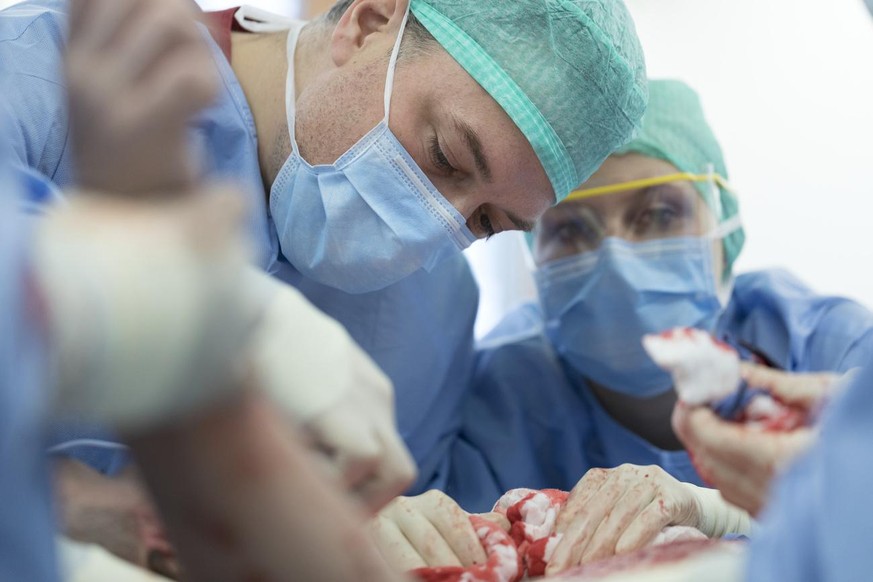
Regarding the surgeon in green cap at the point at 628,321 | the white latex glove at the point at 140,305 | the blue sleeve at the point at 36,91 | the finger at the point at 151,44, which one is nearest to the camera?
the white latex glove at the point at 140,305

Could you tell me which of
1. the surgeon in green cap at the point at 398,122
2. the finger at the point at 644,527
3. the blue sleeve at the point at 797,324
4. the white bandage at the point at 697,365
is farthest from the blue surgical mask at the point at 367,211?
the blue sleeve at the point at 797,324

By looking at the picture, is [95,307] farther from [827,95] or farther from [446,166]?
[827,95]

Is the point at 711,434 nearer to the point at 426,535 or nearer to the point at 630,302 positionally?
the point at 426,535

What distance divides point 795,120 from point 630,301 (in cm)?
110

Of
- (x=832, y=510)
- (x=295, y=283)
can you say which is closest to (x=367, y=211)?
(x=295, y=283)

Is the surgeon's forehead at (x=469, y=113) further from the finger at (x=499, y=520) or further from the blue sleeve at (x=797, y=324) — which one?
the blue sleeve at (x=797, y=324)

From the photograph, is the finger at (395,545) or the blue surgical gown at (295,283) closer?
the finger at (395,545)

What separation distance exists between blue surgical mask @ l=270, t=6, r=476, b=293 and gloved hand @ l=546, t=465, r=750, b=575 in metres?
0.53

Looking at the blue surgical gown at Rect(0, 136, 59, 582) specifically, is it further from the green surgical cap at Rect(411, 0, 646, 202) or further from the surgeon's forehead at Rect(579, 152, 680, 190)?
the surgeon's forehead at Rect(579, 152, 680, 190)

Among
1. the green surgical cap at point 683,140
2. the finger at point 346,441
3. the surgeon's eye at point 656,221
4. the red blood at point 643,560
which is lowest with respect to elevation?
the surgeon's eye at point 656,221

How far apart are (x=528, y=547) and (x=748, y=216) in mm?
1973

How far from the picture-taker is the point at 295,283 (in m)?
1.94

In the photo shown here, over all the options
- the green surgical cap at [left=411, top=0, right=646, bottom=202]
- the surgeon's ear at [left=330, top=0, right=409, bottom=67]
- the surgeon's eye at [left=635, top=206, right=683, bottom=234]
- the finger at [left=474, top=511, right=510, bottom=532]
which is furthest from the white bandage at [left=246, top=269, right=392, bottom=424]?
the surgeon's eye at [left=635, top=206, right=683, bottom=234]

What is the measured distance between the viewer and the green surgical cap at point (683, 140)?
7.55ft
